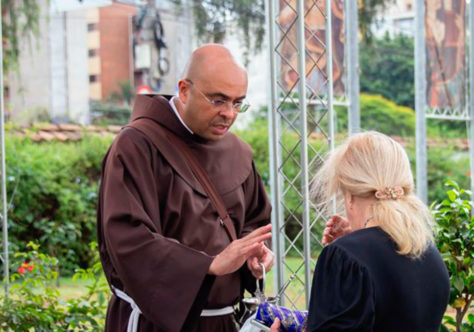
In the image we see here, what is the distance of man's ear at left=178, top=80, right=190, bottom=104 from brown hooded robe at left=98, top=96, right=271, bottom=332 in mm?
74

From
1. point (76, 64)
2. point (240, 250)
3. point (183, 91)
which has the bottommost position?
point (240, 250)

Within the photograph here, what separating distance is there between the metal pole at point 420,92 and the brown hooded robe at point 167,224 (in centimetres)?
424

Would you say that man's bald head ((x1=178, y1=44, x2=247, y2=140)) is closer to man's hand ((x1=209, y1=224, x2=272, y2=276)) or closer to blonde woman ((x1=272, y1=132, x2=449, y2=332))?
man's hand ((x1=209, y1=224, x2=272, y2=276))

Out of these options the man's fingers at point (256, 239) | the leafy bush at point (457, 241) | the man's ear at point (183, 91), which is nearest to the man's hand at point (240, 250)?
the man's fingers at point (256, 239)

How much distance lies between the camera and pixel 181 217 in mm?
2785

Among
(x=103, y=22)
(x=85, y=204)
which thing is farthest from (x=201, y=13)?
(x=103, y=22)

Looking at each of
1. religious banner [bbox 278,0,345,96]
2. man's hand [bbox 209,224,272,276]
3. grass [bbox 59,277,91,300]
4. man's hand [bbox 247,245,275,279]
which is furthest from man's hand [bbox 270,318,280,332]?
grass [bbox 59,277,91,300]

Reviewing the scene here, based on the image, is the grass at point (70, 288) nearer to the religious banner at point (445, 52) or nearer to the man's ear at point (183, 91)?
the religious banner at point (445, 52)

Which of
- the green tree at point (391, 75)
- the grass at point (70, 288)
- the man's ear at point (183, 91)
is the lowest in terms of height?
the grass at point (70, 288)

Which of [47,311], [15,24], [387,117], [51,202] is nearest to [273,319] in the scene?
[47,311]

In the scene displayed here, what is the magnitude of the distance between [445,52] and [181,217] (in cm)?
571

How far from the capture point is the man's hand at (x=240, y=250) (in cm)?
253

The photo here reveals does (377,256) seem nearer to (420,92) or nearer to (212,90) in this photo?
(212,90)

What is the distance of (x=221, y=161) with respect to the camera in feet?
9.98
